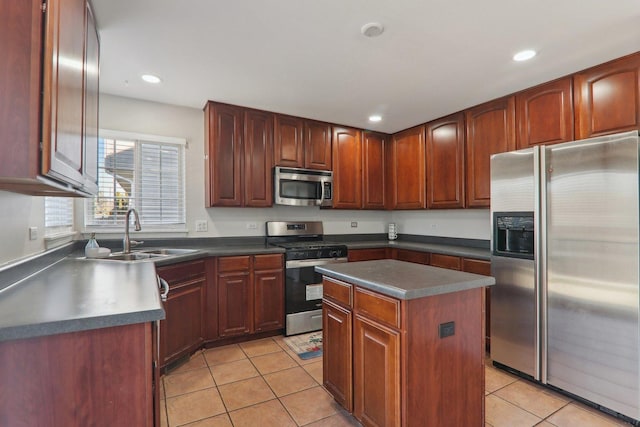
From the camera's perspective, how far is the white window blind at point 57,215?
208 cm

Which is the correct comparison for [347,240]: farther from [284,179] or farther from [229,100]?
[229,100]

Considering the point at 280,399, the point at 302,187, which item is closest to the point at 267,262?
the point at 302,187

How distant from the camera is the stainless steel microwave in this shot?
3.55m

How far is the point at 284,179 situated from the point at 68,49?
244cm

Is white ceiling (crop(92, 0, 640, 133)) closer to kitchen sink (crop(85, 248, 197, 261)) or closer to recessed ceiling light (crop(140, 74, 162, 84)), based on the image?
recessed ceiling light (crop(140, 74, 162, 84))

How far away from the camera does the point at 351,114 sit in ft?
11.8

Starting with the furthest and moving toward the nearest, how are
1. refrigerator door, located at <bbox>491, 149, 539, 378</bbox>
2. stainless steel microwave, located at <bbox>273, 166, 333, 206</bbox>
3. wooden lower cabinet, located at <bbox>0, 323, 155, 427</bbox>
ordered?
stainless steel microwave, located at <bbox>273, 166, 333, 206</bbox> < refrigerator door, located at <bbox>491, 149, 539, 378</bbox> < wooden lower cabinet, located at <bbox>0, 323, 155, 427</bbox>

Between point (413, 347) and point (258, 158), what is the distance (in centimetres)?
258

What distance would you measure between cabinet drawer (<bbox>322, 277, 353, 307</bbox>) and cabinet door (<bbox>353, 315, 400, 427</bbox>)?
0.44 ft

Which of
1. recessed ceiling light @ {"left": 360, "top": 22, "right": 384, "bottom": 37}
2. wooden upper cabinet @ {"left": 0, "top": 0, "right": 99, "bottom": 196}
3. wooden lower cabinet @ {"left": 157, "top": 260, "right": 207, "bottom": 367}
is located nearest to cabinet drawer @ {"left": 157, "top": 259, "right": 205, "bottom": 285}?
wooden lower cabinet @ {"left": 157, "top": 260, "right": 207, "bottom": 367}

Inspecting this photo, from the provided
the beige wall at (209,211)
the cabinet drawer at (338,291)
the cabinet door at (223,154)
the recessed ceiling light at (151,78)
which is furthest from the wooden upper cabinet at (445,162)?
the recessed ceiling light at (151,78)

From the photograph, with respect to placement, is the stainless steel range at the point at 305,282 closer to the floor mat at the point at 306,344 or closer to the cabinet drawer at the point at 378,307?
the floor mat at the point at 306,344

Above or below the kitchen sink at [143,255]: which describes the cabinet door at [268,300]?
below

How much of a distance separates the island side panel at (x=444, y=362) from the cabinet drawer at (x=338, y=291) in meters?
0.46
